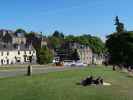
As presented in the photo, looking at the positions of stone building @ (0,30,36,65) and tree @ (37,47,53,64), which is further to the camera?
stone building @ (0,30,36,65)

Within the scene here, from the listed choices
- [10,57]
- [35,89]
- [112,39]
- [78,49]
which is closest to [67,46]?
[78,49]

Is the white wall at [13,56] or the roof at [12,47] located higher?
the roof at [12,47]

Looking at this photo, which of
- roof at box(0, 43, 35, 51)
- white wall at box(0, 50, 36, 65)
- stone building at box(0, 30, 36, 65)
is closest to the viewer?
white wall at box(0, 50, 36, 65)

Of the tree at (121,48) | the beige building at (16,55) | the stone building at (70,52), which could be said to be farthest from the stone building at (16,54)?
the tree at (121,48)

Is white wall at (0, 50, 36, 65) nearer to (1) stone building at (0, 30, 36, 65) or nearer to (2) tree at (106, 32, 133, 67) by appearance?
(1) stone building at (0, 30, 36, 65)

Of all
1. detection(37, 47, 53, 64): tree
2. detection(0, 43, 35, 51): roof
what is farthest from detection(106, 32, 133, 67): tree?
detection(0, 43, 35, 51): roof

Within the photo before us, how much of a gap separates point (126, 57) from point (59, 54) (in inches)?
3343

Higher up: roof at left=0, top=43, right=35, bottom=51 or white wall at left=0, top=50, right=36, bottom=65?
roof at left=0, top=43, right=35, bottom=51

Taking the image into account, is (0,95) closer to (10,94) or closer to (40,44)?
(10,94)

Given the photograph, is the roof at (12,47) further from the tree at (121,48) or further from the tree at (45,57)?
the tree at (121,48)

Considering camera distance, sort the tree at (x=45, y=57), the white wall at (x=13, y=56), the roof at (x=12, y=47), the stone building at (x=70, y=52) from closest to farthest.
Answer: the tree at (x=45, y=57)
the white wall at (x=13, y=56)
the roof at (x=12, y=47)
the stone building at (x=70, y=52)

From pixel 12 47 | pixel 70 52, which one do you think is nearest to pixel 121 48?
pixel 12 47

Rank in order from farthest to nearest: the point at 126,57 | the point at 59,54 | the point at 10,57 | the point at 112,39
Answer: the point at 59,54 → the point at 10,57 → the point at 112,39 → the point at 126,57

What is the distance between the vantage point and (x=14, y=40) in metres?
167
